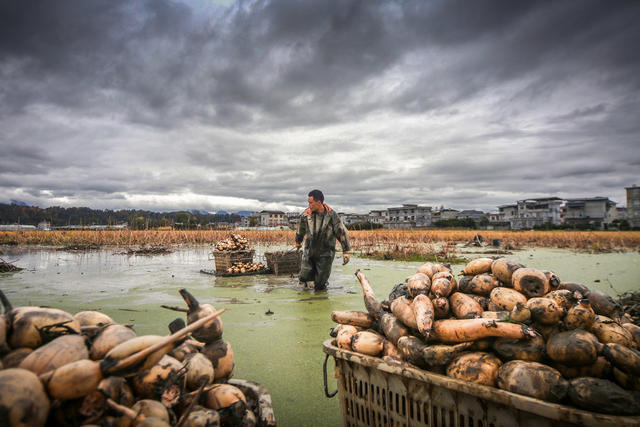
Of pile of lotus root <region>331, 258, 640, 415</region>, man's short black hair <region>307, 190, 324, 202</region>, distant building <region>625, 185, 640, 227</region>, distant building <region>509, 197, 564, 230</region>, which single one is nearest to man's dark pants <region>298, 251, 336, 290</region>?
man's short black hair <region>307, 190, 324, 202</region>

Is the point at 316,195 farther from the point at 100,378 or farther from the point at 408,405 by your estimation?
the point at 100,378

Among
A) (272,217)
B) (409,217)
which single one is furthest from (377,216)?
(272,217)

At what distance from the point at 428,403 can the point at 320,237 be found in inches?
199

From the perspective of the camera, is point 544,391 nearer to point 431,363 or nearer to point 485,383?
point 485,383

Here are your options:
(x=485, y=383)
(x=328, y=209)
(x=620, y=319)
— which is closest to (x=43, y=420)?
(x=485, y=383)

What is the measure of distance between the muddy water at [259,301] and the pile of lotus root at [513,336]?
798 mm

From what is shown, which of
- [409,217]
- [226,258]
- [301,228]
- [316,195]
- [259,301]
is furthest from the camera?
[409,217]

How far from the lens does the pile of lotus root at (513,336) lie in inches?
54.9

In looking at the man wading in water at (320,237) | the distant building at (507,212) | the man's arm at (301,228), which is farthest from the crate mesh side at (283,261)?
the distant building at (507,212)

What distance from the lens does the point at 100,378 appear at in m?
1.10

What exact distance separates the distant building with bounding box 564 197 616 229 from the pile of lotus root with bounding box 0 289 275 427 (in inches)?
3097

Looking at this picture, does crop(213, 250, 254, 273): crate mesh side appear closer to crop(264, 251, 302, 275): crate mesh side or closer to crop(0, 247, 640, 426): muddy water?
crop(0, 247, 640, 426): muddy water

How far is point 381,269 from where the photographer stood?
9469 mm

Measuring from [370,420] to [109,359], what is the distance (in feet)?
4.37
